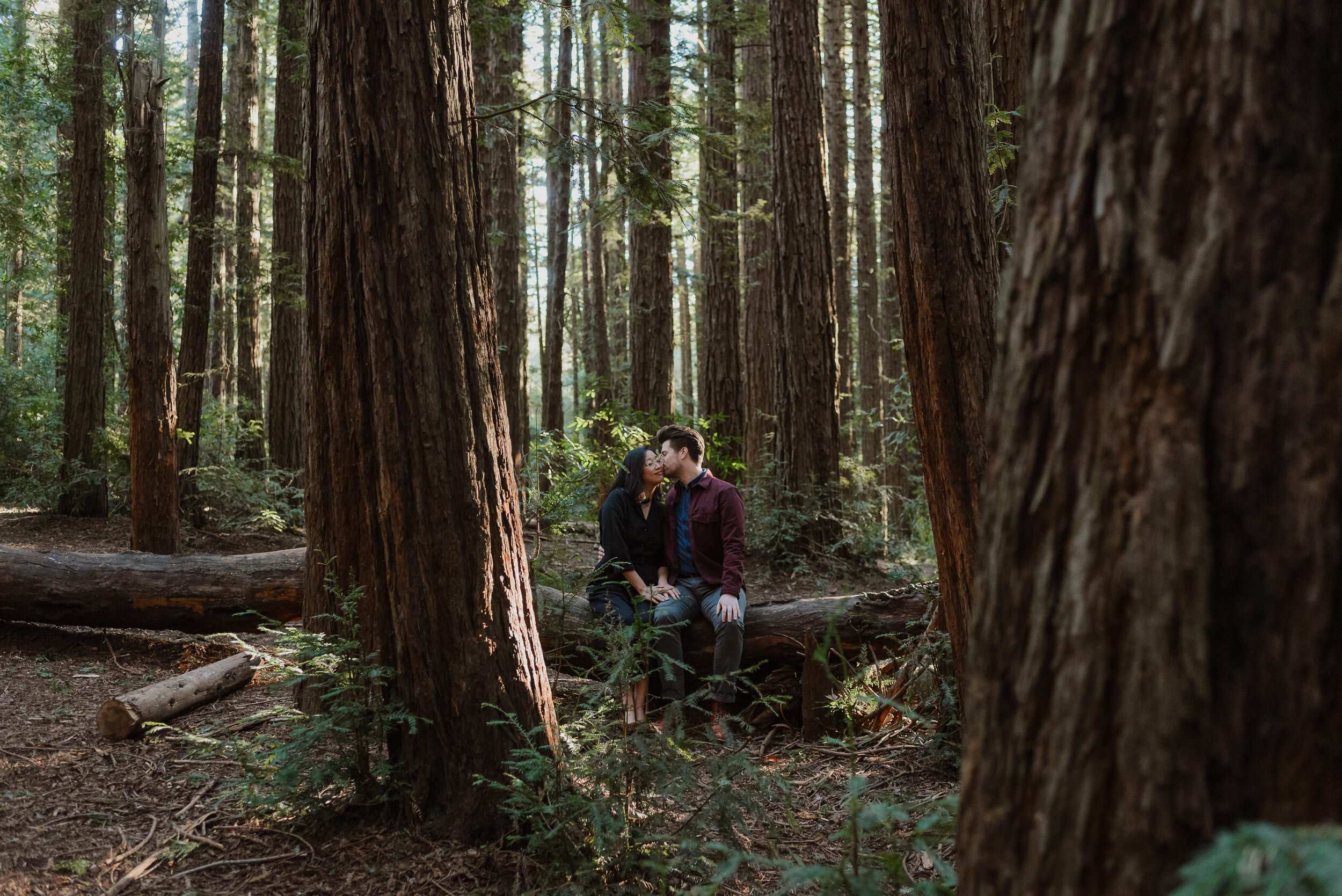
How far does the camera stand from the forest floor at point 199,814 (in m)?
3.18

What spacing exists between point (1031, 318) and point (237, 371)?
50.2 feet

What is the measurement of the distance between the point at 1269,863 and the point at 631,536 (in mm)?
4883

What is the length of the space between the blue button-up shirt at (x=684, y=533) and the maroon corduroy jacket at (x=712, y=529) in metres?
0.02

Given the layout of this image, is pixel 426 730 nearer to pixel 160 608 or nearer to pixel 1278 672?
pixel 1278 672

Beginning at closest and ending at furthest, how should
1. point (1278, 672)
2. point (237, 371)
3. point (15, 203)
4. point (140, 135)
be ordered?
point (1278, 672) → point (140, 135) → point (15, 203) → point (237, 371)

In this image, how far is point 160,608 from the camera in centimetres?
633

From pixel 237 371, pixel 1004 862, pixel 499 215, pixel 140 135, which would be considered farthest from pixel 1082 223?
pixel 237 371

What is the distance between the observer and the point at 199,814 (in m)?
3.69

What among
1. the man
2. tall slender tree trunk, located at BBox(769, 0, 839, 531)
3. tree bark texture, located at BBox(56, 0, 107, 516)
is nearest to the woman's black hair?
the man

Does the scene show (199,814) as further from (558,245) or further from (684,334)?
(684,334)

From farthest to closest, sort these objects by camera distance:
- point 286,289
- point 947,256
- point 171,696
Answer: point 286,289 → point 171,696 → point 947,256

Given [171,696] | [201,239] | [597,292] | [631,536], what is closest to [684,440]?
[631,536]

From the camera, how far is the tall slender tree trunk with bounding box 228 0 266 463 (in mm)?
12945

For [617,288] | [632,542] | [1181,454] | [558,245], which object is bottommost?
[632,542]
